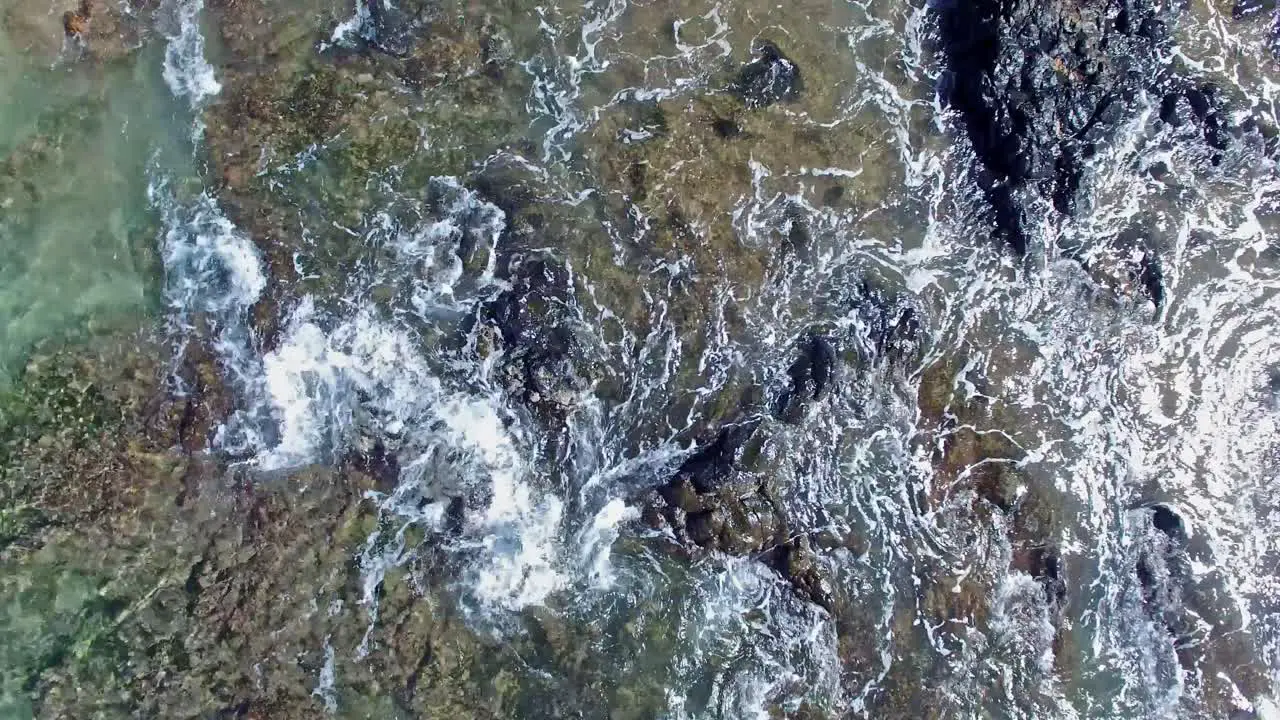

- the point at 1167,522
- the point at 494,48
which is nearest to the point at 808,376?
the point at 1167,522

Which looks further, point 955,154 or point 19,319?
point 955,154

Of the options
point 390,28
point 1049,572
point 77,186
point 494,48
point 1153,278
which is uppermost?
point 1153,278

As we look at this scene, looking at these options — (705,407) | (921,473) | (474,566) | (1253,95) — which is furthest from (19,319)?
(1253,95)

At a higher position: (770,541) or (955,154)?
(955,154)

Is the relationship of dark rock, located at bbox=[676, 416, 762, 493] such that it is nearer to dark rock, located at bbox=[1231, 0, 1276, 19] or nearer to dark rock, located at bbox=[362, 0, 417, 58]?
dark rock, located at bbox=[362, 0, 417, 58]

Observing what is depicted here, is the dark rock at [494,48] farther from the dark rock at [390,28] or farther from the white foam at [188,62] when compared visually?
the white foam at [188,62]

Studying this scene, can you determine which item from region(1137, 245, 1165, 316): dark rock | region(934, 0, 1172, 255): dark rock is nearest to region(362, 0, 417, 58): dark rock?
region(934, 0, 1172, 255): dark rock

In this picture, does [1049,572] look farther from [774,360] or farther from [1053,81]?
[1053,81]

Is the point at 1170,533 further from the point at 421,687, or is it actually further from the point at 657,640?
the point at 421,687

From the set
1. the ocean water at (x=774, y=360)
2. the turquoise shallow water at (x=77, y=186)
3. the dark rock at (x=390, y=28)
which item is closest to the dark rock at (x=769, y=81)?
the ocean water at (x=774, y=360)
